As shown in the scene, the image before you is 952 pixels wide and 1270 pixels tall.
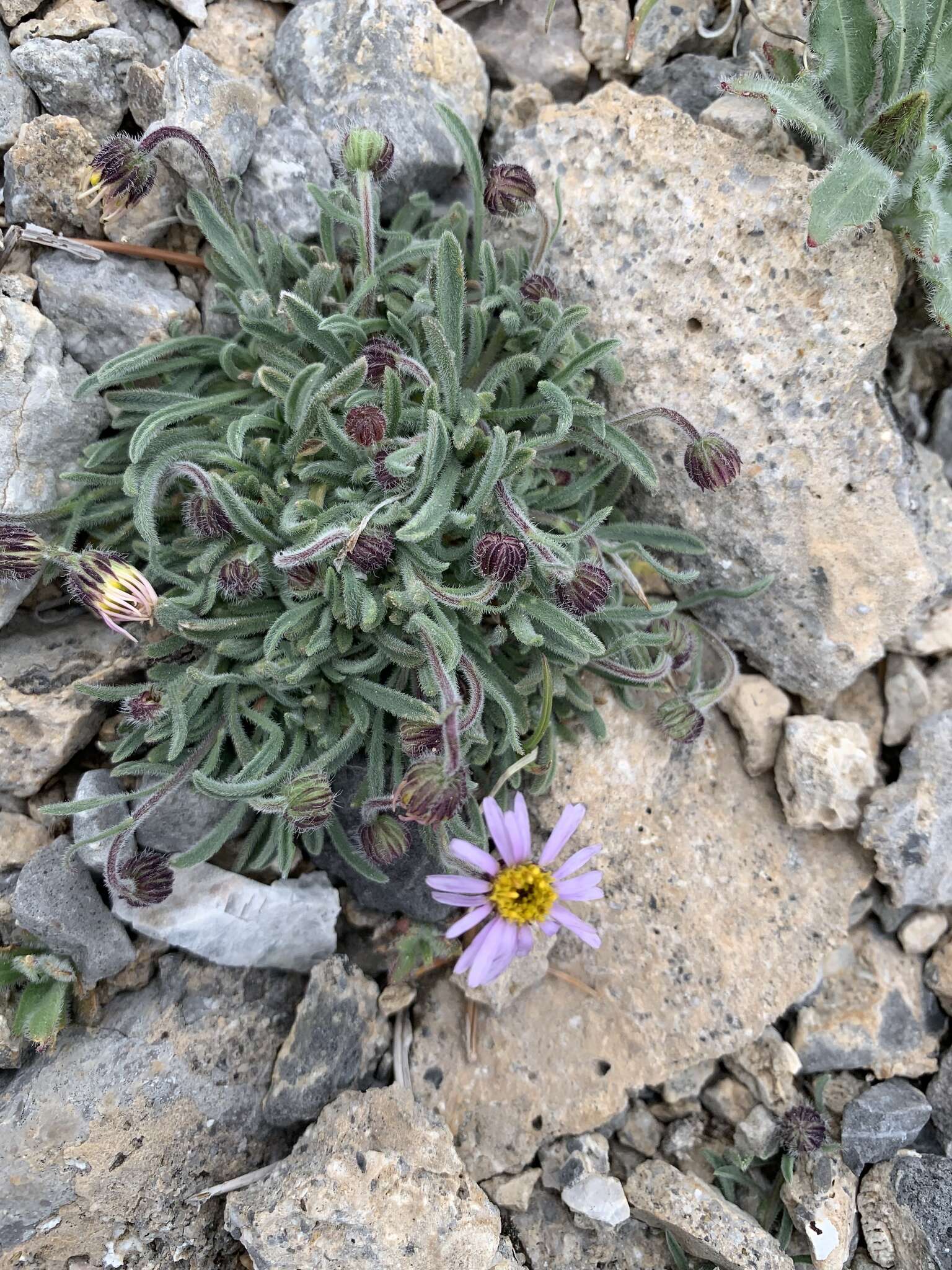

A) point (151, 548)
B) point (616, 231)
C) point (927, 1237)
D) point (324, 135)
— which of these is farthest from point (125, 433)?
point (927, 1237)

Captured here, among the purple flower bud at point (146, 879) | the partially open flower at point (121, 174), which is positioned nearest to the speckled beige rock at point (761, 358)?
the partially open flower at point (121, 174)

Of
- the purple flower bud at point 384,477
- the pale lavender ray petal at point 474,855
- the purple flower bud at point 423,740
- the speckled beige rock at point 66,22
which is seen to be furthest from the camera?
the speckled beige rock at point 66,22

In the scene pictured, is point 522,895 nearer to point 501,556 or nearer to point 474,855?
point 474,855

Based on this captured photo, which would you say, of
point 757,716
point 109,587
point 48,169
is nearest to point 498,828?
point 757,716

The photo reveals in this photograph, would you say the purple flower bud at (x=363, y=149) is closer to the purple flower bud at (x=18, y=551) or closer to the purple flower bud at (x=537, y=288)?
the purple flower bud at (x=537, y=288)

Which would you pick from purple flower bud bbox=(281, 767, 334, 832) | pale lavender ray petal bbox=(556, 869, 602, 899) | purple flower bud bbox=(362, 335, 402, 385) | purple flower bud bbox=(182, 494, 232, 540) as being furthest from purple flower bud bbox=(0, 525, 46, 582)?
pale lavender ray petal bbox=(556, 869, 602, 899)

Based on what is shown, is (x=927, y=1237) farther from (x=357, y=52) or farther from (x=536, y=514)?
(x=357, y=52)
